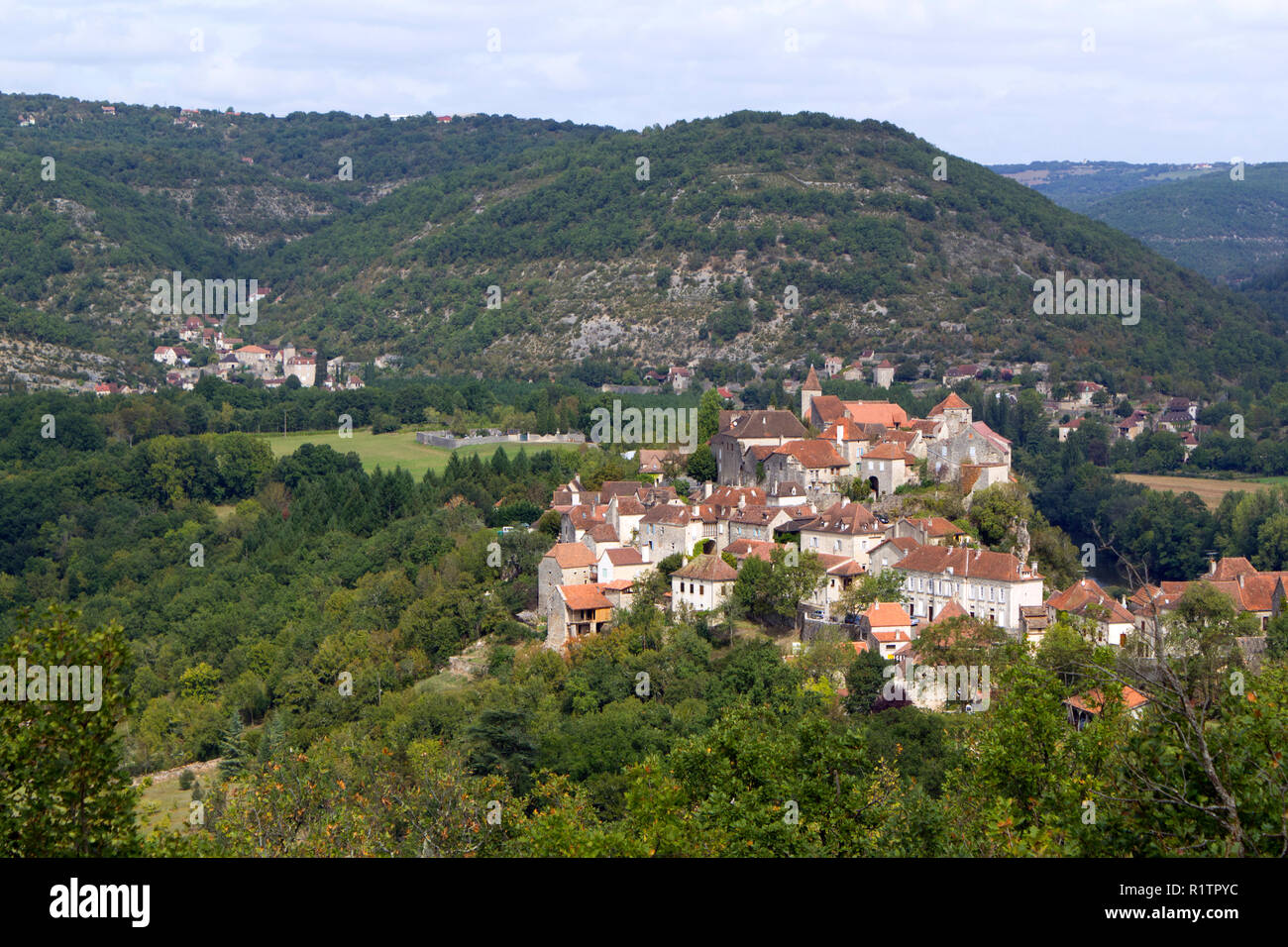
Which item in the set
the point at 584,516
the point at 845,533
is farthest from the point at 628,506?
the point at 845,533

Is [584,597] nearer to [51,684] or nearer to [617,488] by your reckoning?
[617,488]

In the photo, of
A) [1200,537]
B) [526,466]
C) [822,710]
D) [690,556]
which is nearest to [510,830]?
[822,710]

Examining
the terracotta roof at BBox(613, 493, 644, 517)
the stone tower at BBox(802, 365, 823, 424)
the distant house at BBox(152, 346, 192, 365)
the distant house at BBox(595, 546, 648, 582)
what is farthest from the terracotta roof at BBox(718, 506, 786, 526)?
the distant house at BBox(152, 346, 192, 365)

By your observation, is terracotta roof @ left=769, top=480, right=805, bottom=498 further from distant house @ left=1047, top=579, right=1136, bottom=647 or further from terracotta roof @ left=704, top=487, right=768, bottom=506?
distant house @ left=1047, top=579, right=1136, bottom=647

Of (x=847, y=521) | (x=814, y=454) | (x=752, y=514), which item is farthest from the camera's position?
(x=814, y=454)
